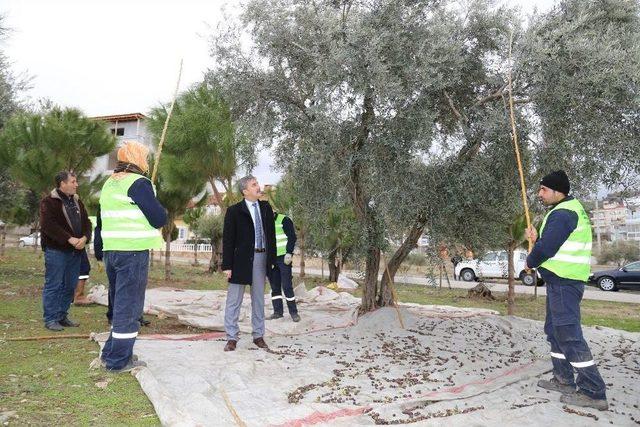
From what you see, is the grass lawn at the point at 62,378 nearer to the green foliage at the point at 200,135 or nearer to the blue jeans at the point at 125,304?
the blue jeans at the point at 125,304

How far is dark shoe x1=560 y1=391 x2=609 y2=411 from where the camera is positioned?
429 cm

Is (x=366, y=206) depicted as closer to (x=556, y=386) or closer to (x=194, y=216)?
(x=556, y=386)

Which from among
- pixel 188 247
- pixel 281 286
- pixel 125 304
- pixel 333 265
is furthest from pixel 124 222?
pixel 188 247

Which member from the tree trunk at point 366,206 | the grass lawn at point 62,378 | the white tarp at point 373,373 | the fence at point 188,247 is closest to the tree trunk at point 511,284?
the white tarp at point 373,373

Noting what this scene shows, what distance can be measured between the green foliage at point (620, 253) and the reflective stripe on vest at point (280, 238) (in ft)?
111

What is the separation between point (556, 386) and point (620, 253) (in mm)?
36465

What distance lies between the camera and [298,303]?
33.4 feet

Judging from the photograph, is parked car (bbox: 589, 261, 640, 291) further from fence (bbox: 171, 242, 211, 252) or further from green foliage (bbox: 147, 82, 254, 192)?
fence (bbox: 171, 242, 211, 252)

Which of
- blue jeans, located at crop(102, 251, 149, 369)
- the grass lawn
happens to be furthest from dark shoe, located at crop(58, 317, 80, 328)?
blue jeans, located at crop(102, 251, 149, 369)

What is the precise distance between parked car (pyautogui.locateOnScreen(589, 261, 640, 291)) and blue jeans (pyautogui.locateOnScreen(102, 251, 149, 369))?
21867mm

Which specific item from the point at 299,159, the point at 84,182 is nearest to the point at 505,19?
the point at 299,159

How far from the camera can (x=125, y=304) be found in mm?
4816

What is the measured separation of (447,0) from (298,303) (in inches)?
239

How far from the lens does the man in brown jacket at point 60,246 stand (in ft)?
22.3
